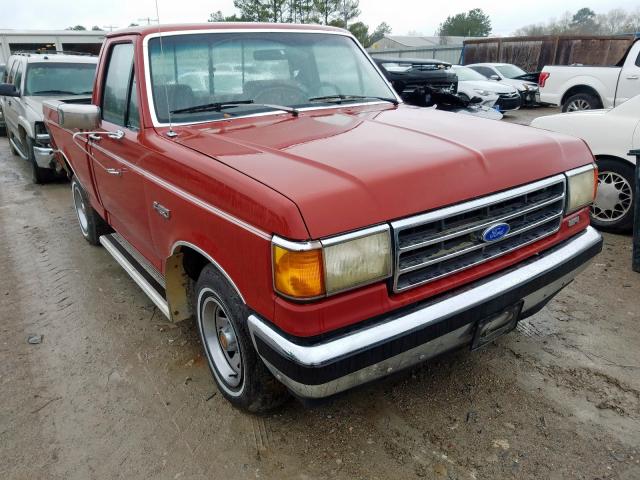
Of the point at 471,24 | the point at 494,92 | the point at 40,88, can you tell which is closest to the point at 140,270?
the point at 40,88

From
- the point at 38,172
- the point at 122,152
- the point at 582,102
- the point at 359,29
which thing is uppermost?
the point at 359,29

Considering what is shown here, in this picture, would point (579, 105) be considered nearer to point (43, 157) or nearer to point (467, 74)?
point (467, 74)

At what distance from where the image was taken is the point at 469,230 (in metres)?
2.22

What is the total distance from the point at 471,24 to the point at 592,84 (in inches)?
2443

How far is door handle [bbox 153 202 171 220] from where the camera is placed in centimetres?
272

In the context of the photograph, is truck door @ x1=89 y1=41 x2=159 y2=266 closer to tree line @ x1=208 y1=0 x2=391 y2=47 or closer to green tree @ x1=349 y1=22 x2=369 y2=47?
tree line @ x1=208 y1=0 x2=391 y2=47

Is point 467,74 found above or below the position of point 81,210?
above

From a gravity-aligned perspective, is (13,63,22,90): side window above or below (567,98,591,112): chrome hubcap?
above

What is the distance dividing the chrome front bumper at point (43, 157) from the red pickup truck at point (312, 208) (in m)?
4.30

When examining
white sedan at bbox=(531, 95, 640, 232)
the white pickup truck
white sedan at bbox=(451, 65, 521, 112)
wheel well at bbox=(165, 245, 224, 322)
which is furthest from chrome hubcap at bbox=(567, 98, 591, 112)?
wheel well at bbox=(165, 245, 224, 322)

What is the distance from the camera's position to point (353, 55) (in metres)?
3.90

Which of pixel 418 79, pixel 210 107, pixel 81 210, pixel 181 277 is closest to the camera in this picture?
pixel 181 277

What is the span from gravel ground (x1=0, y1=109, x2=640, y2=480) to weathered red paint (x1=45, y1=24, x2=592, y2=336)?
1.83ft

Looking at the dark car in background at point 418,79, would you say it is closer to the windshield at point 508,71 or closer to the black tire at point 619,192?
the black tire at point 619,192
